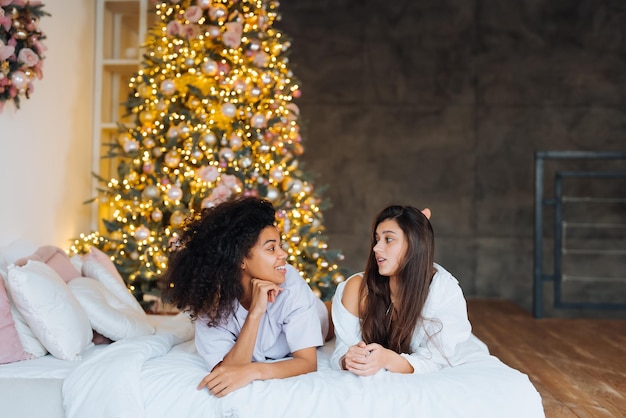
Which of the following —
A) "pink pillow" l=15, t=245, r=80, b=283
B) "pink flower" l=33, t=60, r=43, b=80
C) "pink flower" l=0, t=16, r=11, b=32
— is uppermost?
"pink flower" l=0, t=16, r=11, b=32

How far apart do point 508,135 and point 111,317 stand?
543cm

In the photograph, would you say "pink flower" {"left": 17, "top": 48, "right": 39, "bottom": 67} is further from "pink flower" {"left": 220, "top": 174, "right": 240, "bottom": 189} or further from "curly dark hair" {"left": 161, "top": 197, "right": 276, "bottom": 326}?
"curly dark hair" {"left": 161, "top": 197, "right": 276, "bottom": 326}

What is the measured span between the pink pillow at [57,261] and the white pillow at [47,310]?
1.53ft

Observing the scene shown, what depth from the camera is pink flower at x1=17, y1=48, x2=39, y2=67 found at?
368 cm

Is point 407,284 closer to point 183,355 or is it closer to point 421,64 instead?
point 183,355

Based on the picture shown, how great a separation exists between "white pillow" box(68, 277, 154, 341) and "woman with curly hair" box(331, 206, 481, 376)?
888mm

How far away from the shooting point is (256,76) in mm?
4918

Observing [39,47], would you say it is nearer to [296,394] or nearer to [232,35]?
[232,35]

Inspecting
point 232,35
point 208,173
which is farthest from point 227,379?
point 232,35

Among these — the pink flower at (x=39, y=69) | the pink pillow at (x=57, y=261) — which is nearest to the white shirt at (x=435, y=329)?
the pink pillow at (x=57, y=261)

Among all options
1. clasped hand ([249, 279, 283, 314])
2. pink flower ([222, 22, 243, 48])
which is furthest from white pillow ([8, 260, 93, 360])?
pink flower ([222, 22, 243, 48])

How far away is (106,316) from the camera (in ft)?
9.78

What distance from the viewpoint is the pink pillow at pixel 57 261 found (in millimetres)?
3250

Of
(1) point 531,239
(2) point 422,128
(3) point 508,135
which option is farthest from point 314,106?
(1) point 531,239
